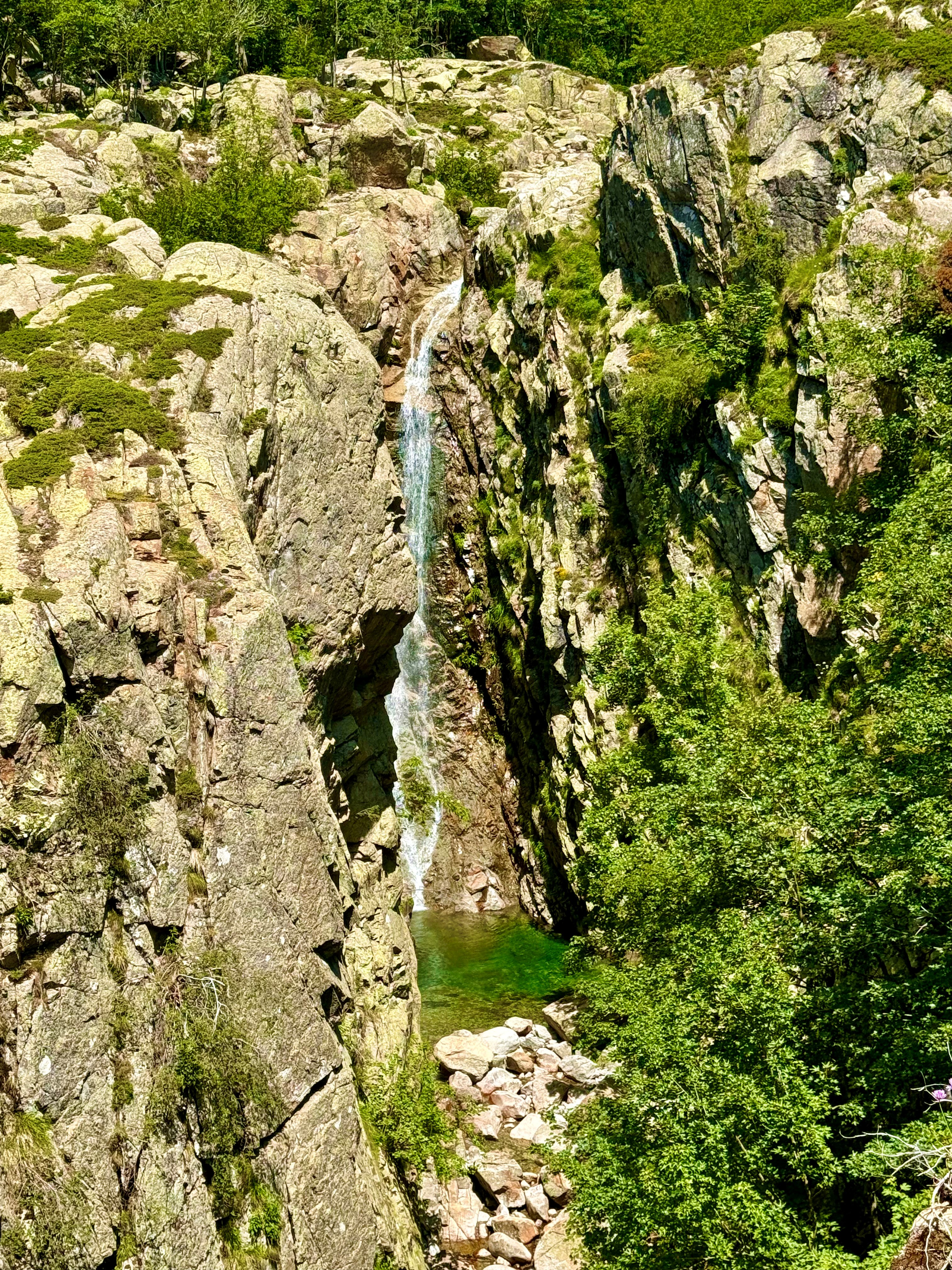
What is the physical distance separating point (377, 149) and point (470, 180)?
204 inches

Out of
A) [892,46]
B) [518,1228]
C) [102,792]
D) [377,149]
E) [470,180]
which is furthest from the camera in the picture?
[470,180]

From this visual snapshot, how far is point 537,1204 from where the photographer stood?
77.2 ft

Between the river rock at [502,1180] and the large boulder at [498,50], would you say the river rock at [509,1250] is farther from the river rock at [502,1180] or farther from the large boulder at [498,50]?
the large boulder at [498,50]

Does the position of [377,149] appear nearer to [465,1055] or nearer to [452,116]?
[452,116]

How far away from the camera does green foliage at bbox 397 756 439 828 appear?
130 feet

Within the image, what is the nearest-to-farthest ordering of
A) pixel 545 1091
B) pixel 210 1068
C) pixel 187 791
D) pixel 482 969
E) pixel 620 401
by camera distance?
pixel 210 1068
pixel 187 791
pixel 545 1091
pixel 620 401
pixel 482 969

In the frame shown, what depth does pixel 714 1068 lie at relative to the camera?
14.4 metres

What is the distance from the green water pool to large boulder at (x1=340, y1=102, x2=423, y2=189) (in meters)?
33.4

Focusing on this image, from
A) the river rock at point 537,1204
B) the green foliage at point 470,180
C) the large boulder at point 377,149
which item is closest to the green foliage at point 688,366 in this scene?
the river rock at point 537,1204

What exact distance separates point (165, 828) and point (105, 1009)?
2625 millimetres

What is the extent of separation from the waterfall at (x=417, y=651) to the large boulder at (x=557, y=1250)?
56.7 feet

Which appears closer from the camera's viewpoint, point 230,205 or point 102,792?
point 102,792

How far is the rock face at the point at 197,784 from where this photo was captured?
1355 cm

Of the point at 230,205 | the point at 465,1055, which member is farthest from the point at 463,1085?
the point at 230,205
